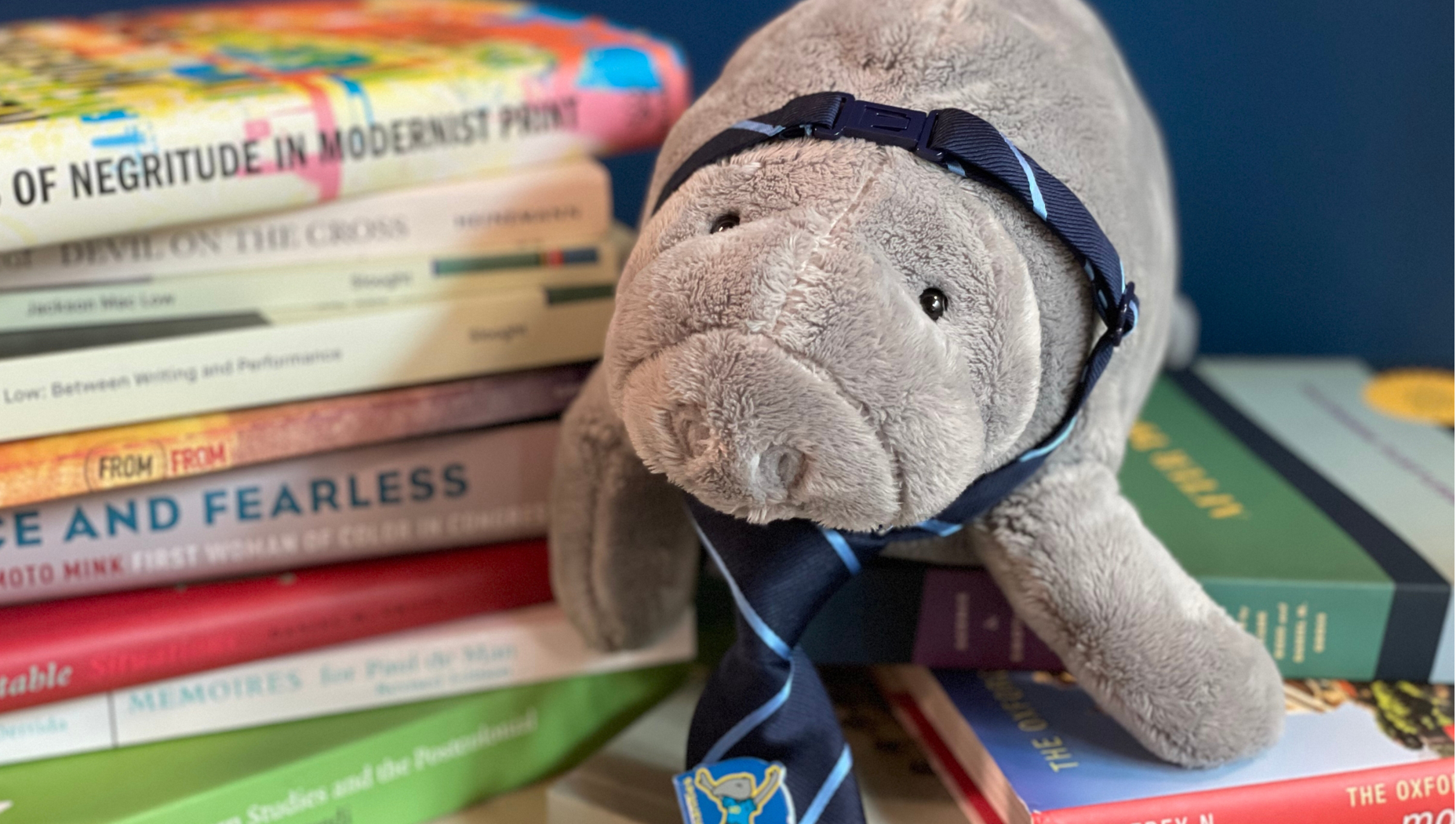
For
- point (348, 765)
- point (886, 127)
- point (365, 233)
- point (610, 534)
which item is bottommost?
point (348, 765)

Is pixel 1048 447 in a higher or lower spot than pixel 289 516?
higher

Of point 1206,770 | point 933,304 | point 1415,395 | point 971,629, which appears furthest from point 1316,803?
point 1415,395

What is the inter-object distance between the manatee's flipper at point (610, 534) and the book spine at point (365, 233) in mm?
113

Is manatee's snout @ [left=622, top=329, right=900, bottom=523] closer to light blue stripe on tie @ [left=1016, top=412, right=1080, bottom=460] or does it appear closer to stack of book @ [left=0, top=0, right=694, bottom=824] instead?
light blue stripe on tie @ [left=1016, top=412, right=1080, bottom=460]

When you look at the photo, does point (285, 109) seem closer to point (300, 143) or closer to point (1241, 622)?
point (300, 143)

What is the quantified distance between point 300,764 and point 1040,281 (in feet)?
1.26

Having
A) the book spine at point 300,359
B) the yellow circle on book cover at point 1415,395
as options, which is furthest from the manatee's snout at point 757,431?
the yellow circle on book cover at point 1415,395

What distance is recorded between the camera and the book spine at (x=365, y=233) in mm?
569

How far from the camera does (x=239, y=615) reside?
23.0 inches

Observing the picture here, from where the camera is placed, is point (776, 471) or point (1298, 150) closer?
point (776, 471)

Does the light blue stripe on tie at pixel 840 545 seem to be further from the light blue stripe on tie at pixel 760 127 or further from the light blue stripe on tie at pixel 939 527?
the light blue stripe on tie at pixel 760 127

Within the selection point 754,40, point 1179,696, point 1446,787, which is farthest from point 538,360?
point 1446,787

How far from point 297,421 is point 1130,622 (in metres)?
0.38

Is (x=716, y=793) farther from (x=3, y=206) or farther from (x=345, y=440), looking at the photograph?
(x=3, y=206)
